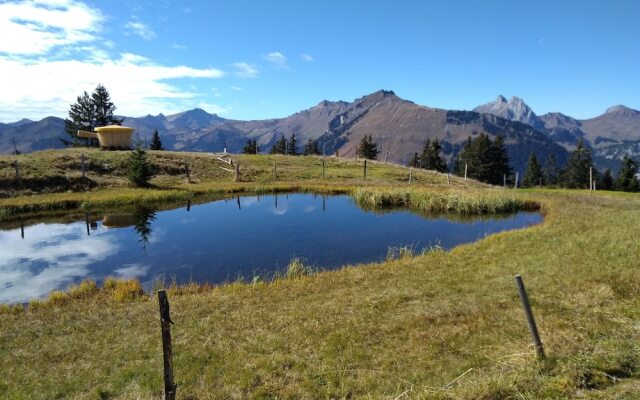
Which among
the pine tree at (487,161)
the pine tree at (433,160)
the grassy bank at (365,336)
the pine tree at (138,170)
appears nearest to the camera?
the grassy bank at (365,336)

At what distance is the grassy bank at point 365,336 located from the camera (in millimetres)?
8766

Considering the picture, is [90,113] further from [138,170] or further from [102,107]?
[138,170]

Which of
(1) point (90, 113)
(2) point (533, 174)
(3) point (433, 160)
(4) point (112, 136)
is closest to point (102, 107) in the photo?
(1) point (90, 113)

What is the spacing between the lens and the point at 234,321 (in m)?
13.1

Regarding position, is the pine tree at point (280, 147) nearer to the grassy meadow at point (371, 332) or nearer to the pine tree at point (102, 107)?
the pine tree at point (102, 107)

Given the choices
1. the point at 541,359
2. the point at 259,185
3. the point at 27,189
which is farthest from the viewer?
the point at 259,185

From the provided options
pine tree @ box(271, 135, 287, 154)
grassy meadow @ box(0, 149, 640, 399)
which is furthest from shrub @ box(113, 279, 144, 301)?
pine tree @ box(271, 135, 287, 154)

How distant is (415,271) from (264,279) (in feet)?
Answer: 22.8

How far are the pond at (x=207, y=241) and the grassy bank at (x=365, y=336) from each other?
4.13 meters

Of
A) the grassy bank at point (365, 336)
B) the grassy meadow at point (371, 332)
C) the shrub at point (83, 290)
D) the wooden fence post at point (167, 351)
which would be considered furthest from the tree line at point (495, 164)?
the wooden fence post at point (167, 351)

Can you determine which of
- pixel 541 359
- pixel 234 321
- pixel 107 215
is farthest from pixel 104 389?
pixel 107 215

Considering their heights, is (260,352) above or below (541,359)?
below

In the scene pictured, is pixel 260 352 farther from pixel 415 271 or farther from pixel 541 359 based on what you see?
pixel 415 271

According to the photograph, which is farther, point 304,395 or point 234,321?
point 234,321
